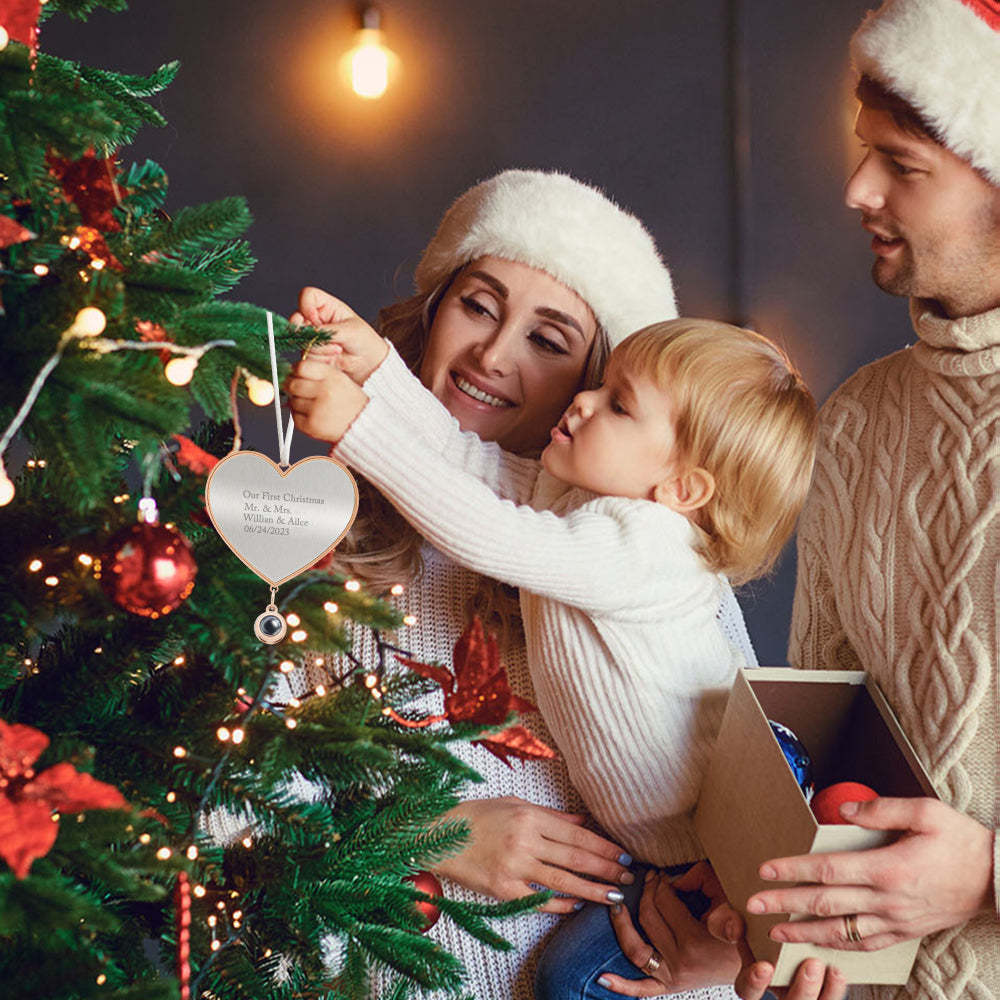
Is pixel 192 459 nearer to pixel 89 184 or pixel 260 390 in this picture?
pixel 260 390

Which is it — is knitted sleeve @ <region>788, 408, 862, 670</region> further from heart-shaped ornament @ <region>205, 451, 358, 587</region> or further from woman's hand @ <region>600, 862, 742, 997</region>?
heart-shaped ornament @ <region>205, 451, 358, 587</region>

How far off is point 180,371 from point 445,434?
69 centimetres

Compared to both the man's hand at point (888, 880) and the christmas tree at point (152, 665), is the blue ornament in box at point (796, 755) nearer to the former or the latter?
the man's hand at point (888, 880)

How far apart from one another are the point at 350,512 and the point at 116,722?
24 centimetres

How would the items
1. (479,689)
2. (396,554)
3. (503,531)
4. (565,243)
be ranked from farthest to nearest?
(565,243)
(396,554)
(503,531)
(479,689)

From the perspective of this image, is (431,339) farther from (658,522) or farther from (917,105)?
(917,105)

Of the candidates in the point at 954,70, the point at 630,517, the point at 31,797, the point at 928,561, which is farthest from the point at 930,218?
the point at 31,797

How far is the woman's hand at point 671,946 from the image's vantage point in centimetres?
119

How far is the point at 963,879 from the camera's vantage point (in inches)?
42.8

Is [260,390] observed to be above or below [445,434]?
above

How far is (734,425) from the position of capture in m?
1.30

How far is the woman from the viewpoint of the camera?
1.23 m

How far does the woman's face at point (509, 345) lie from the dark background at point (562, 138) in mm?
1864

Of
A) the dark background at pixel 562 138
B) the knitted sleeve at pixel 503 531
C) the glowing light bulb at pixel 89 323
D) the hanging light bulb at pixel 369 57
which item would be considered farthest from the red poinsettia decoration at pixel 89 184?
the hanging light bulb at pixel 369 57
